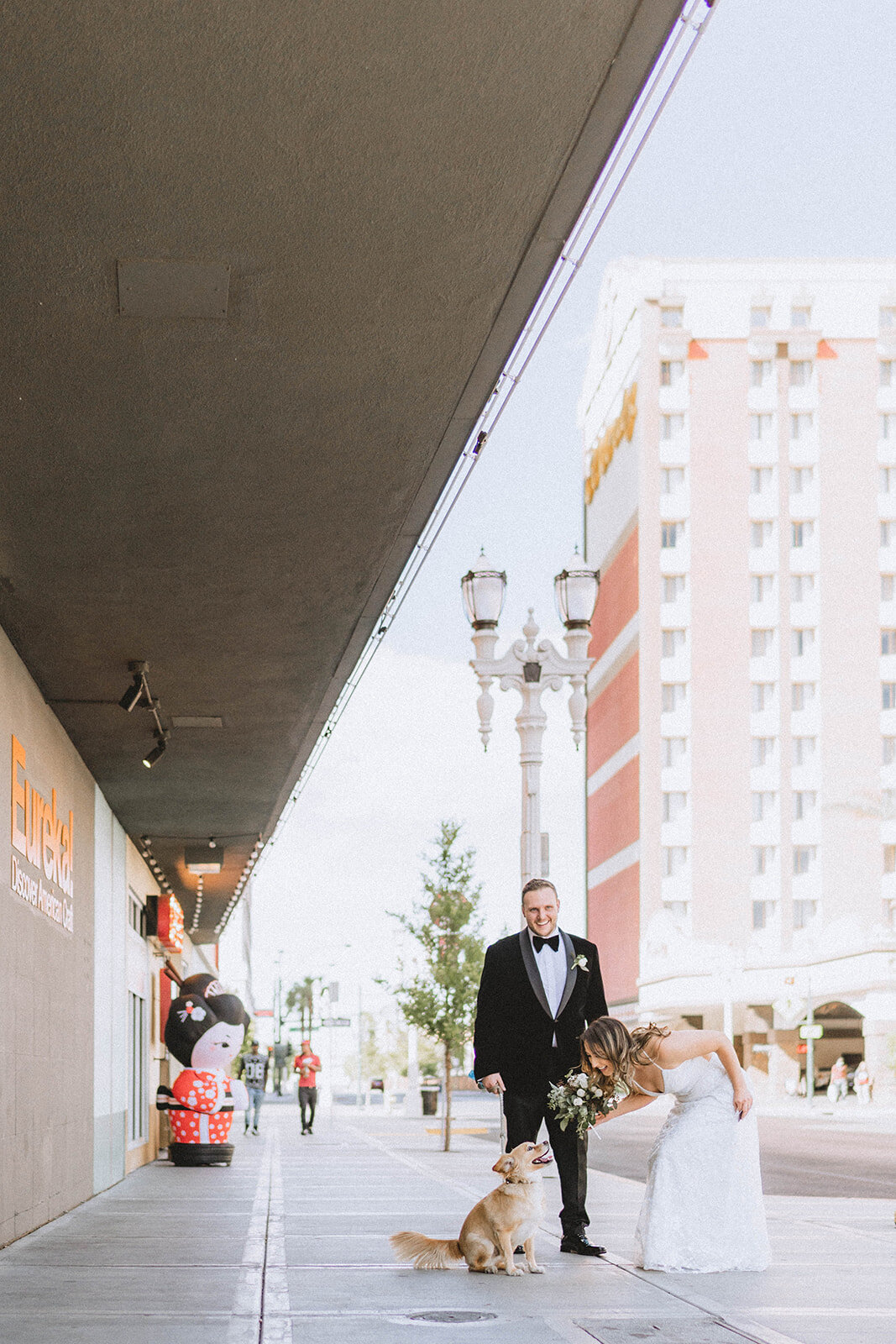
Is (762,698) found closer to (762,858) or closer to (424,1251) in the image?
(762,858)

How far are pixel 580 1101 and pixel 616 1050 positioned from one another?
1.12ft

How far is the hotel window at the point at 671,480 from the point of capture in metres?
89.4

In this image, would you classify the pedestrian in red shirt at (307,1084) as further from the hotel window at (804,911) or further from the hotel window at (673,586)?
the hotel window at (673,586)

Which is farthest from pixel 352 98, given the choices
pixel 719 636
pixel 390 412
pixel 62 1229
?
pixel 719 636

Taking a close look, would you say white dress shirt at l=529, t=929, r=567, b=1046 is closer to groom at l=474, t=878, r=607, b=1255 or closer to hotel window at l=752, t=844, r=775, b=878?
groom at l=474, t=878, r=607, b=1255

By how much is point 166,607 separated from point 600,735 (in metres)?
88.7

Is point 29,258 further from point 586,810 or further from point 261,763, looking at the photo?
point 586,810

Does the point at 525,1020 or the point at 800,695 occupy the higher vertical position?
the point at 800,695

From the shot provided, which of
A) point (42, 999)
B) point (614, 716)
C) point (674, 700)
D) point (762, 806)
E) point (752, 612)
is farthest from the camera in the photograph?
point (614, 716)

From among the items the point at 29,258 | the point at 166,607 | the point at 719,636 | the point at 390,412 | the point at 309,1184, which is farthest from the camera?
the point at 719,636

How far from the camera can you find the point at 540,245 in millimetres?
6273

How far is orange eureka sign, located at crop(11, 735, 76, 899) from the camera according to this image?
1161 cm

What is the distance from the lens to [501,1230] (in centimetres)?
796

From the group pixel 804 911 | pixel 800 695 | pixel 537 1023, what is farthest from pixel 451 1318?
pixel 800 695
